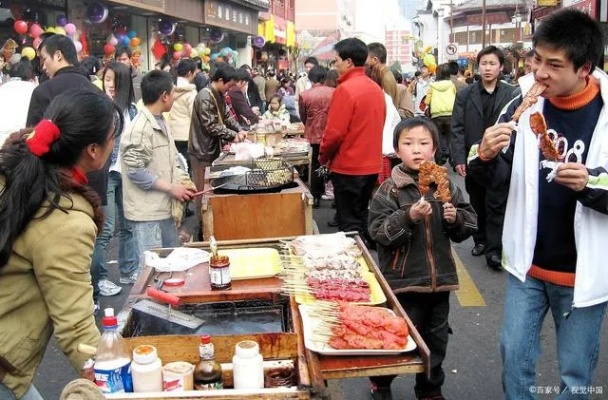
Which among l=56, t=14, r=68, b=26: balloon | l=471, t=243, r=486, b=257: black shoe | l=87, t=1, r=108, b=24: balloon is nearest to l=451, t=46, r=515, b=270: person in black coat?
l=471, t=243, r=486, b=257: black shoe

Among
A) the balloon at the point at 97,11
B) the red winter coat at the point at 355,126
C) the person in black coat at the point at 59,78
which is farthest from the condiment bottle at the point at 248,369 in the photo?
the balloon at the point at 97,11

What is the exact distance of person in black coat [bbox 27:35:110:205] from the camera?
4719mm

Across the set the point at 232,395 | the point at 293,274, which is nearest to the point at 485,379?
the point at 293,274

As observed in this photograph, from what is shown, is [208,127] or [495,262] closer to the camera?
[495,262]

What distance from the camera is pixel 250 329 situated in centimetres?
270

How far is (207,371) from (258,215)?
9.50 feet

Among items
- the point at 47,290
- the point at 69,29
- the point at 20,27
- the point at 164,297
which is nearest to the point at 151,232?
the point at 164,297

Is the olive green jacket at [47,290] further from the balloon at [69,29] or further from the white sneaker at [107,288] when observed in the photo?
the balloon at [69,29]

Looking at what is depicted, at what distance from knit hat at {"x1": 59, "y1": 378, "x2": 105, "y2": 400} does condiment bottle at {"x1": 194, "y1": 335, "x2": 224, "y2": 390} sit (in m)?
0.34

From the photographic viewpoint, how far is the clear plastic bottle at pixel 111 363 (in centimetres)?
205

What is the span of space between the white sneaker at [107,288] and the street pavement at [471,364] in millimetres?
54

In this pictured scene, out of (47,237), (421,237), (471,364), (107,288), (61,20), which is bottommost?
(471,364)

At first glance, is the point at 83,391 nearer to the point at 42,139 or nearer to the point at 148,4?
the point at 42,139

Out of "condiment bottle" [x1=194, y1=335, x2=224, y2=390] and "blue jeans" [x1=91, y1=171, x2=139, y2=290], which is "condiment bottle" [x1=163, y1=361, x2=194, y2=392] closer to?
"condiment bottle" [x1=194, y1=335, x2=224, y2=390]
